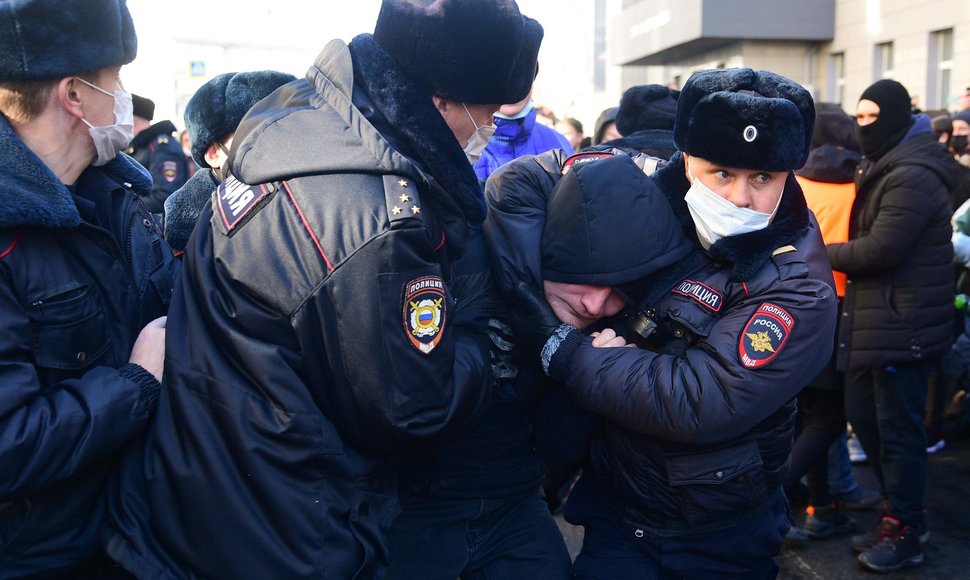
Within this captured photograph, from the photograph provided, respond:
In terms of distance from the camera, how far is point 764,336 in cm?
210

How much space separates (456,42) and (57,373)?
1177 millimetres

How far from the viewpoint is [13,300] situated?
69.7 inches

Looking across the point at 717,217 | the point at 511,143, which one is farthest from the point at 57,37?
the point at 511,143

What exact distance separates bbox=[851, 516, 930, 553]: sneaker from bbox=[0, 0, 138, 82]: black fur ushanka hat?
3.95m

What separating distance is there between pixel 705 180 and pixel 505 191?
1.81ft

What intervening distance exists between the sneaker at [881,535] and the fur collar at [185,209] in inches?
138

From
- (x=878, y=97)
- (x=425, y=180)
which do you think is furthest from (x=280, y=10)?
(x=425, y=180)

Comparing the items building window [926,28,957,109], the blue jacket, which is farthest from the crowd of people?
building window [926,28,957,109]

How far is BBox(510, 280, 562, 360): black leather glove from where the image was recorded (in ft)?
7.38

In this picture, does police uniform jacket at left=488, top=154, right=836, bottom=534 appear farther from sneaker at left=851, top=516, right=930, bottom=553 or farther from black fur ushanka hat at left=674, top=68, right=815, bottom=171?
sneaker at left=851, top=516, right=930, bottom=553

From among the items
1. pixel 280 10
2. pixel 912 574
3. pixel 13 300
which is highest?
pixel 280 10

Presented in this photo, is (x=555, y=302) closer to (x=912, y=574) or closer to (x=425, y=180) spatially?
(x=425, y=180)

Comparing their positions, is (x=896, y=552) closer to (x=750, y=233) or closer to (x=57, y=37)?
(x=750, y=233)

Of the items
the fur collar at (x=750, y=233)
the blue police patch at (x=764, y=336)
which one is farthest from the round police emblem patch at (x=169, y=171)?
the blue police patch at (x=764, y=336)
